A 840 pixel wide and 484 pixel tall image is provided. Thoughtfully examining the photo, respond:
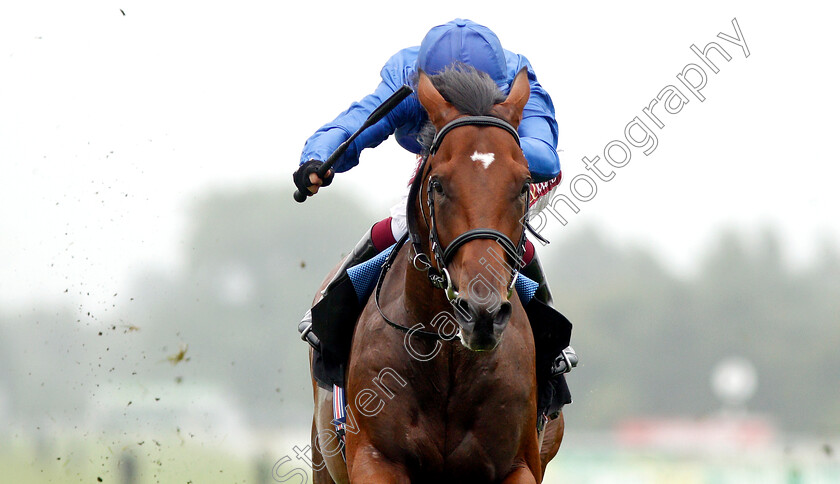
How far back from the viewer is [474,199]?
364 cm

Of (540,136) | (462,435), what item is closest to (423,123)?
(540,136)

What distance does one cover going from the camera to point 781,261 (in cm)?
3194

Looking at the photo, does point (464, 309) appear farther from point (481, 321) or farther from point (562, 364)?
point (562, 364)

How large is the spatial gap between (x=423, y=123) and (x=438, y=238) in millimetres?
1139

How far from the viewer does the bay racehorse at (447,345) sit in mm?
3717

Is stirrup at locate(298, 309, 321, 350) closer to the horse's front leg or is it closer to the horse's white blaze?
the horse's front leg

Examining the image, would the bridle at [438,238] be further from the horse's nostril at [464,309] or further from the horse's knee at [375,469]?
the horse's knee at [375,469]

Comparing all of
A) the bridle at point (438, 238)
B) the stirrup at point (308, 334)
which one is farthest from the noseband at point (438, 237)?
the stirrup at point (308, 334)

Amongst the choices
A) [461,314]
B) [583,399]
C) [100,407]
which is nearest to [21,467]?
[100,407]

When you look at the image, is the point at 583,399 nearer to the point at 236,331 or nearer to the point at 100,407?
the point at 236,331

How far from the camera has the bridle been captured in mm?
3598

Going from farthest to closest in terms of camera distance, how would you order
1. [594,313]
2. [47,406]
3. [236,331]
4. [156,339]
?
[594,313] → [236,331] → [156,339] → [47,406]

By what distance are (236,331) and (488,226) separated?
18220mm

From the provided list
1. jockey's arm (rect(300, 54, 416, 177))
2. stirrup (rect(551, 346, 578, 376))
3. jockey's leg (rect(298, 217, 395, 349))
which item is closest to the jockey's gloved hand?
jockey's arm (rect(300, 54, 416, 177))
